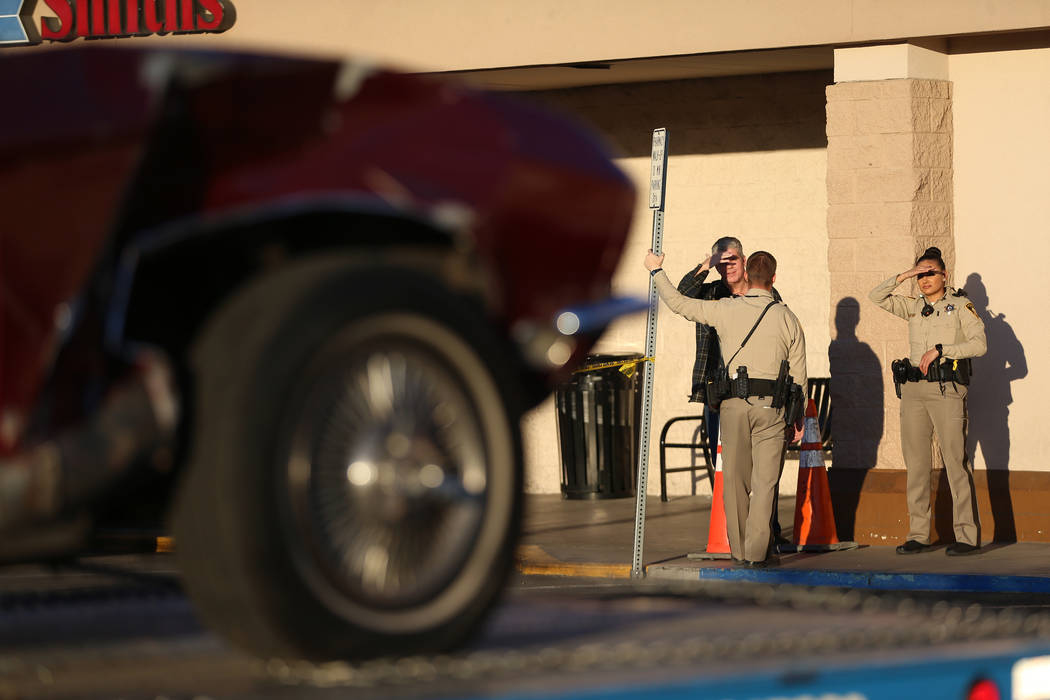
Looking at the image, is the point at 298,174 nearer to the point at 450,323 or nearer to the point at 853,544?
the point at 450,323

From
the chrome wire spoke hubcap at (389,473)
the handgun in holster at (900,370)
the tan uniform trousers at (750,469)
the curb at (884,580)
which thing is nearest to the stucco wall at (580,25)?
the handgun in holster at (900,370)

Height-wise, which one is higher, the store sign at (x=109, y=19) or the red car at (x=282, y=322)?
the store sign at (x=109, y=19)

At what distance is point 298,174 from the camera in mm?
2969

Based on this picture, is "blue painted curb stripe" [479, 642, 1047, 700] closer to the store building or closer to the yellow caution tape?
the store building

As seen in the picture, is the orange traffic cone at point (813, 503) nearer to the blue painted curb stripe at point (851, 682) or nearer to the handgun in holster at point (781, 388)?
the handgun in holster at point (781, 388)

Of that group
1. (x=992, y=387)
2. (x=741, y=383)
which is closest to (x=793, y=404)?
(x=741, y=383)

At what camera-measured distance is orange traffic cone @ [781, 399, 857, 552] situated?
13.7m

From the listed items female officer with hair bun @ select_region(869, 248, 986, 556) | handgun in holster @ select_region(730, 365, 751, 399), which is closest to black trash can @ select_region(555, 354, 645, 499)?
female officer with hair bun @ select_region(869, 248, 986, 556)

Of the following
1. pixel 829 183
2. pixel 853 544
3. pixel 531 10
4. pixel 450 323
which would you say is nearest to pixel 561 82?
pixel 531 10

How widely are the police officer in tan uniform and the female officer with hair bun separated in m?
1.20

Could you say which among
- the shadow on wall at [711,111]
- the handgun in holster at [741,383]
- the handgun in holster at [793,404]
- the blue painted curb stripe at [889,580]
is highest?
the shadow on wall at [711,111]

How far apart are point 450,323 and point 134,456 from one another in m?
0.65

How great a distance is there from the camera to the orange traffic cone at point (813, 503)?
13688 mm

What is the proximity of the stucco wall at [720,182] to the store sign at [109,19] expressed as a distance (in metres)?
3.75
